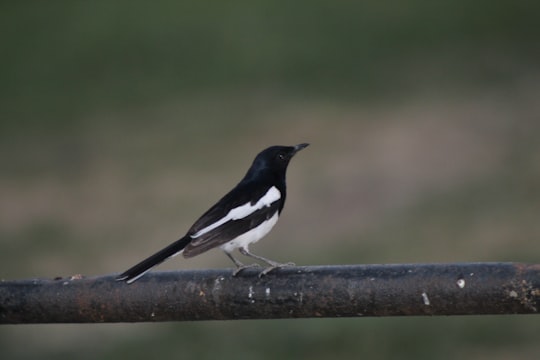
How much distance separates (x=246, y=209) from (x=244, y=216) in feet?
0.24

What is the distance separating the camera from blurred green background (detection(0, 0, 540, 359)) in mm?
10039

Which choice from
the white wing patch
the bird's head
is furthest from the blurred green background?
the white wing patch

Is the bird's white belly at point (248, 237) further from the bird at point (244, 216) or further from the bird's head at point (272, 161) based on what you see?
the bird's head at point (272, 161)

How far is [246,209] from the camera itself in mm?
5445

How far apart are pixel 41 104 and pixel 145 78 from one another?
160 cm

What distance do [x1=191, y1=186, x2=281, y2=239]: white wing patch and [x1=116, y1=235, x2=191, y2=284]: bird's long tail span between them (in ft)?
0.54

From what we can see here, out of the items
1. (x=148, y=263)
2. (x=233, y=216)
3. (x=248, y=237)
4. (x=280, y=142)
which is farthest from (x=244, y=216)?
(x=280, y=142)

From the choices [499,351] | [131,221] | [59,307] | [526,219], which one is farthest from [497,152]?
[59,307]

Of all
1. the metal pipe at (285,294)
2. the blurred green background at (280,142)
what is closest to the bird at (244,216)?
the metal pipe at (285,294)

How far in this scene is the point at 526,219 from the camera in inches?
478

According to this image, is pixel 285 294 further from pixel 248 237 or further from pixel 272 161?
pixel 272 161

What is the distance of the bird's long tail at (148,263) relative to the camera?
4180 millimetres

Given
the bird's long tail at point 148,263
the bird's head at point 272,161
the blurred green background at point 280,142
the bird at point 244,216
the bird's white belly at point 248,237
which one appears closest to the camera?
the bird's long tail at point 148,263

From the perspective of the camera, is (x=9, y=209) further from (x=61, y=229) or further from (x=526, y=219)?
(x=526, y=219)
